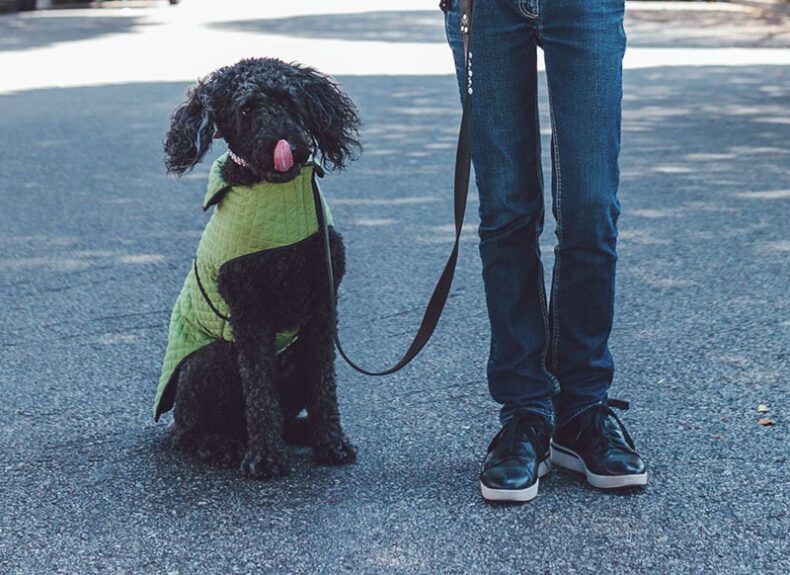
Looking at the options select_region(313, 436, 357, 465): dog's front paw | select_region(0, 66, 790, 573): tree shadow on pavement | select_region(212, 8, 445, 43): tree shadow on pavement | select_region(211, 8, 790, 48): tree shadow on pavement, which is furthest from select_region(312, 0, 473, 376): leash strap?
select_region(212, 8, 445, 43): tree shadow on pavement

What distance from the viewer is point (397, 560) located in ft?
10.4

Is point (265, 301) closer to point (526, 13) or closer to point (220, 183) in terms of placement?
point (220, 183)

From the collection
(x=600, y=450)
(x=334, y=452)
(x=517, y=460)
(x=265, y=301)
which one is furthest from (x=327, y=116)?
(x=600, y=450)

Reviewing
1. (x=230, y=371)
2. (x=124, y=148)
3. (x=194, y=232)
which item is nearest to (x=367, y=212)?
(x=194, y=232)

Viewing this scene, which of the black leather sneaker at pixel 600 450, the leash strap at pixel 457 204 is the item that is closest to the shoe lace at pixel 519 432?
the black leather sneaker at pixel 600 450

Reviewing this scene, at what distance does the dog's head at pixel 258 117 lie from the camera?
339 cm

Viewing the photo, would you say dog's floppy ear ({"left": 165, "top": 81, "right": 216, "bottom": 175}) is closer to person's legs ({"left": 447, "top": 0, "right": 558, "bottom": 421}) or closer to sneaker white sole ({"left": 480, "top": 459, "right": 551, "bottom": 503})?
person's legs ({"left": 447, "top": 0, "right": 558, "bottom": 421})

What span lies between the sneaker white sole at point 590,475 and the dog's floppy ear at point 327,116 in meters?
1.05

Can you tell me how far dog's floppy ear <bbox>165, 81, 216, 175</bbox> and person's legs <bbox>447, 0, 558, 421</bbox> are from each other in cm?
70

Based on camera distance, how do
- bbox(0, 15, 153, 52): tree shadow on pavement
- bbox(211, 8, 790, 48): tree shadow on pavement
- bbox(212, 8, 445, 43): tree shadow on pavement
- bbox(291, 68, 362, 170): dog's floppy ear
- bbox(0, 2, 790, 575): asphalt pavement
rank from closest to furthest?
bbox(0, 2, 790, 575): asphalt pavement, bbox(291, 68, 362, 170): dog's floppy ear, bbox(211, 8, 790, 48): tree shadow on pavement, bbox(212, 8, 445, 43): tree shadow on pavement, bbox(0, 15, 153, 52): tree shadow on pavement

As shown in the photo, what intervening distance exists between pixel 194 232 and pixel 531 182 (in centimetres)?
361

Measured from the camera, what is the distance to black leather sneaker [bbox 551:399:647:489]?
345 cm

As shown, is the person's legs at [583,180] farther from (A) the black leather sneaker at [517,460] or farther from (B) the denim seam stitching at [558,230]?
(A) the black leather sneaker at [517,460]

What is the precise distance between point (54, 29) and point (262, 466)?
15.5 m
